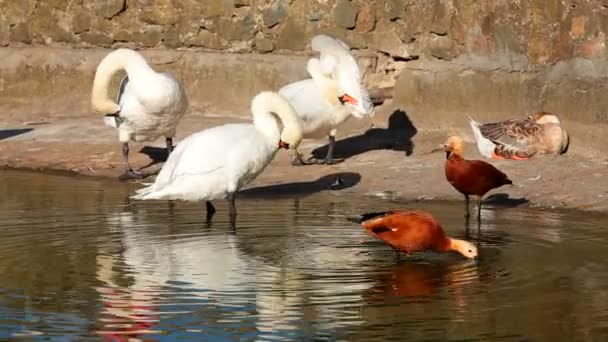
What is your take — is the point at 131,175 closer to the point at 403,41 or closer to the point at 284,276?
the point at 403,41

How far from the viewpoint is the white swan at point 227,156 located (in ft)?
37.4

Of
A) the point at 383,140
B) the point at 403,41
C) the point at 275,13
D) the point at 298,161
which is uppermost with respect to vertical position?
the point at 275,13

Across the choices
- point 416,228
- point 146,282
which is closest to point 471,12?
point 416,228

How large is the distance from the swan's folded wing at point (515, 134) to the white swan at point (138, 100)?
3.03 metres

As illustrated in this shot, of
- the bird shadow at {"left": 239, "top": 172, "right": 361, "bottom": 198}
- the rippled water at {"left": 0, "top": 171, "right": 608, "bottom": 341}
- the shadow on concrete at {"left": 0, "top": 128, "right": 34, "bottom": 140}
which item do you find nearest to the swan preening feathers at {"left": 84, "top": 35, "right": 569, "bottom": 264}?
the rippled water at {"left": 0, "top": 171, "right": 608, "bottom": 341}

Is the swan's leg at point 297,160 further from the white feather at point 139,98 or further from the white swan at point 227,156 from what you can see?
the white swan at point 227,156

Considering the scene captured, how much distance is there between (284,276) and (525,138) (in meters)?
5.01

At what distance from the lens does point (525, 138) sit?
13.6 m

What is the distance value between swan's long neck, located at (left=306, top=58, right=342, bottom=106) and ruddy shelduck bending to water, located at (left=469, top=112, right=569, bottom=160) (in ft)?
4.75

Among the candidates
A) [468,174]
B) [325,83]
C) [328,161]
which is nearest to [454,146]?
[468,174]

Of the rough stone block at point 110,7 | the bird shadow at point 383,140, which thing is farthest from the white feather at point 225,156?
the rough stone block at point 110,7

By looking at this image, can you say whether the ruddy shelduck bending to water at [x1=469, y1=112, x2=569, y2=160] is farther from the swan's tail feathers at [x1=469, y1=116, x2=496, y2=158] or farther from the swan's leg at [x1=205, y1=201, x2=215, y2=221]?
the swan's leg at [x1=205, y1=201, x2=215, y2=221]

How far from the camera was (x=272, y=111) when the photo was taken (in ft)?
39.0

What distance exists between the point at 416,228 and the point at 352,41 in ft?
22.6
